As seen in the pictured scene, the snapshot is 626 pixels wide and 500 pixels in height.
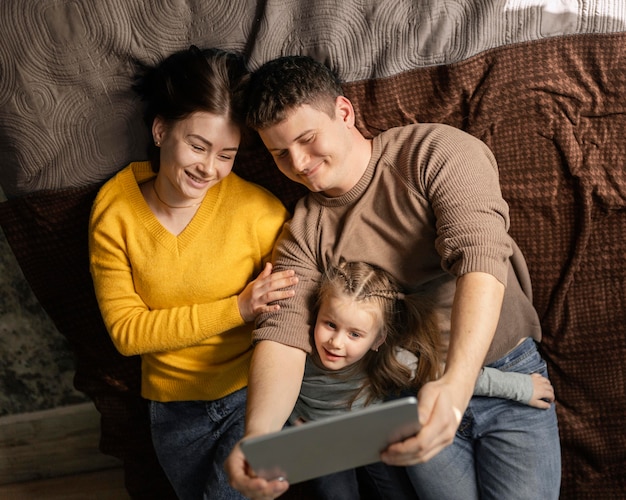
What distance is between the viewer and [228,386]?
5.59ft

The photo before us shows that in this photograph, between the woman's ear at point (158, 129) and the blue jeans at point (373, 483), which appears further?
the blue jeans at point (373, 483)

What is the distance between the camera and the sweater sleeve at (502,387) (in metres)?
1.60

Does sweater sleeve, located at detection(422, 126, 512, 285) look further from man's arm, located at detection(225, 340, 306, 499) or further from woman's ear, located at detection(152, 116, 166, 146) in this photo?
woman's ear, located at detection(152, 116, 166, 146)

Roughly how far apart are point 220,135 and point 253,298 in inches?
14.9

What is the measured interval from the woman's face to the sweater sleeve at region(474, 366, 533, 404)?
774 mm

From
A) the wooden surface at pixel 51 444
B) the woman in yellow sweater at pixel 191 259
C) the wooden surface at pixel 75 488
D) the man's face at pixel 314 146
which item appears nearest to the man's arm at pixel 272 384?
the woman in yellow sweater at pixel 191 259

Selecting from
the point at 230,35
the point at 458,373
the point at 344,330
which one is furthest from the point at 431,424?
the point at 230,35

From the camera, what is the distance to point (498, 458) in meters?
1.60

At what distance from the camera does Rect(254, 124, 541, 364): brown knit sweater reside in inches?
56.4

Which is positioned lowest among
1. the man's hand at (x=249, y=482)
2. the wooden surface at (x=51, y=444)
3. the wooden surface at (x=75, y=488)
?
the wooden surface at (x=75, y=488)

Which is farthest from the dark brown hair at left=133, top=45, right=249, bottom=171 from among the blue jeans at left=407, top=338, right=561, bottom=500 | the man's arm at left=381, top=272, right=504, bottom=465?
the blue jeans at left=407, top=338, right=561, bottom=500

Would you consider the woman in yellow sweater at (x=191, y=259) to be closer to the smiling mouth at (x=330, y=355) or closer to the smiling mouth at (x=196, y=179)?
the smiling mouth at (x=196, y=179)

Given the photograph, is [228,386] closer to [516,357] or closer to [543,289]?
[516,357]

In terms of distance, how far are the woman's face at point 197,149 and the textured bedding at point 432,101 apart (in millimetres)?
138
